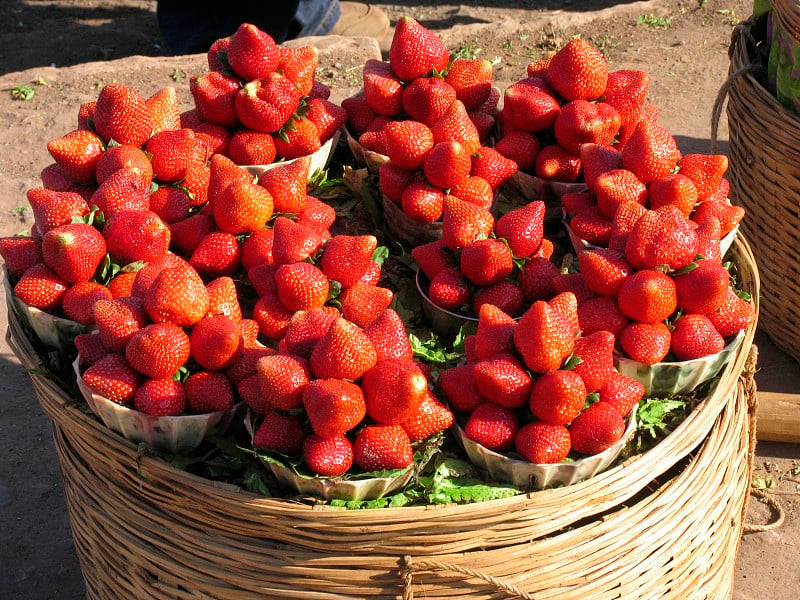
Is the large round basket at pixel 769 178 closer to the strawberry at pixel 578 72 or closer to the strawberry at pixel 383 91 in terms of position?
the strawberry at pixel 578 72

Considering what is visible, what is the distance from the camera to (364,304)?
6.45ft

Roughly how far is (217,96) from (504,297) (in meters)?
1.04

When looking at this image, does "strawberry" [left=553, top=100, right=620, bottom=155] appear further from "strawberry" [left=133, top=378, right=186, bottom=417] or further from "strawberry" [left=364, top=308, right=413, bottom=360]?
"strawberry" [left=133, top=378, right=186, bottom=417]

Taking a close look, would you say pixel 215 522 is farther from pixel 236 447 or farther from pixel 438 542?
pixel 438 542

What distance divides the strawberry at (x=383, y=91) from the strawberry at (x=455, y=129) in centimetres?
27

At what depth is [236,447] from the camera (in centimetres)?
183

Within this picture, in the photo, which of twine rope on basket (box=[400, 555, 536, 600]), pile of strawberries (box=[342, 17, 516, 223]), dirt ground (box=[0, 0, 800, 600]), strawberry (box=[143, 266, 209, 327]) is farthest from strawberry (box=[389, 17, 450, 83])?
dirt ground (box=[0, 0, 800, 600])

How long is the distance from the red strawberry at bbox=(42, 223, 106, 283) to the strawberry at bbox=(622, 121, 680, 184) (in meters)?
1.26

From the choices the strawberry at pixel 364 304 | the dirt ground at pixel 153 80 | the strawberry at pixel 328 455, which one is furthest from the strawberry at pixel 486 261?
the dirt ground at pixel 153 80

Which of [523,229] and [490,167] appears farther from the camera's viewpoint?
[490,167]

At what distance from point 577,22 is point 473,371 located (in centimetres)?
501

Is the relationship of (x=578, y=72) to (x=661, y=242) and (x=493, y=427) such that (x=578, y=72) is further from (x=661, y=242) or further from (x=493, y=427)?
(x=493, y=427)

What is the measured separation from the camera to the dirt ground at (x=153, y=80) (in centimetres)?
291

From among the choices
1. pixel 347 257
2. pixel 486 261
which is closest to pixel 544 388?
pixel 486 261
